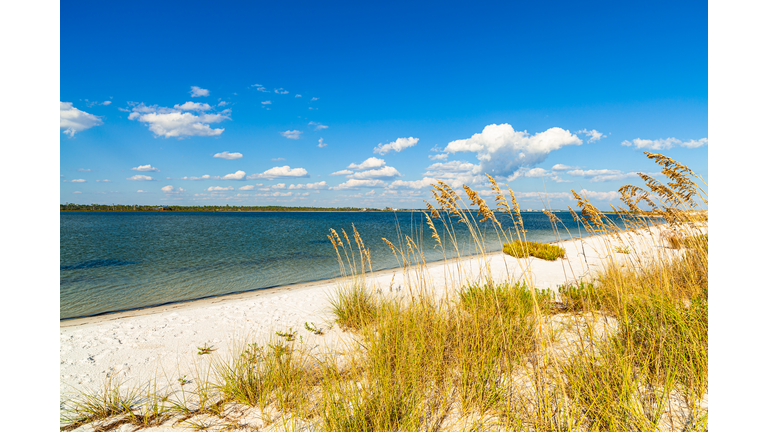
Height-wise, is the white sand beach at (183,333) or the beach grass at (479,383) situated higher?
the beach grass at (479,383)

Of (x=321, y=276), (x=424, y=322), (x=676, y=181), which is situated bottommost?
(x=321, y=276)

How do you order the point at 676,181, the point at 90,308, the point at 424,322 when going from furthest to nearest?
the point at 90,308
the point at 676,181
the point at 424,322

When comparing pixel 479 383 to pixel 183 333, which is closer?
pixel 479 383

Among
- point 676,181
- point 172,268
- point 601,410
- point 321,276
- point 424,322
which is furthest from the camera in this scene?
point 172,268

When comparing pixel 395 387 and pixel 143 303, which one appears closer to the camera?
pixel 395 387

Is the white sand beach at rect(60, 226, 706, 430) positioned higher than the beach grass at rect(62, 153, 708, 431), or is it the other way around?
the beach grass at rect(62, 153, 708, 431)

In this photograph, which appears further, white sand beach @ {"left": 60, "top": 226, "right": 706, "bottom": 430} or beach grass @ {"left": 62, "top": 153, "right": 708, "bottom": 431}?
white sand beach @ {"left": 60, "top": 226, "right": 706, "bottom": 430}

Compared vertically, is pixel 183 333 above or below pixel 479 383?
below

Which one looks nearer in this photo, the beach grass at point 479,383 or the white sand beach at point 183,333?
the beach grass at point 479,383

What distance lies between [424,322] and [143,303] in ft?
30.1

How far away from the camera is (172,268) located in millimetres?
13273
